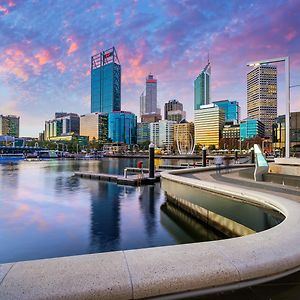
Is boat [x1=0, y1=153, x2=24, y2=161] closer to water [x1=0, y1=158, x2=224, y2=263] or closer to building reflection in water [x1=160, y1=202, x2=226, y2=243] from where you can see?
water [x1=0, y1=158, x2=224, y2=263]

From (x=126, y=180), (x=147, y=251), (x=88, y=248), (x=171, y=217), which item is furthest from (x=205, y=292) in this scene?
(x=126, y=180)

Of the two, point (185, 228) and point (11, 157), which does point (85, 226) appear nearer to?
point (185, 228)

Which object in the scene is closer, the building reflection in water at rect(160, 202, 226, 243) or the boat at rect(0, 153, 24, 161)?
the building reflection in water at rect(160, 202, 226, 243)

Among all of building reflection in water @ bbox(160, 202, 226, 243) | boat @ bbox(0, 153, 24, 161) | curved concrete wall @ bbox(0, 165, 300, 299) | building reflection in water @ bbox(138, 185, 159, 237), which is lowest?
building reflection in water @ bbox(138, 185, 159, 237)

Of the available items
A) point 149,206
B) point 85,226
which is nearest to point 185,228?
point 85,226

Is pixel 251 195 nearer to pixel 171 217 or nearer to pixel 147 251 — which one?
pixel 147 251

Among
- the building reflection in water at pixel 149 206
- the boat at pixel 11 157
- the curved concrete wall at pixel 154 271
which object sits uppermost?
the curved concrete wall at pixel 154 271

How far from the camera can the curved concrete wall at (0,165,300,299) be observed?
3.97 m

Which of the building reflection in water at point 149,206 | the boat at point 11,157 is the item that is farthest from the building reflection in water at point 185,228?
the boat at point 11,157

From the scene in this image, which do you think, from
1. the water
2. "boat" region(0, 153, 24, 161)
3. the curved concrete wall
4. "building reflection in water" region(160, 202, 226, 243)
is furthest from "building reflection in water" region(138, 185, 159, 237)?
"boat" region(0, 153, 24, 161)

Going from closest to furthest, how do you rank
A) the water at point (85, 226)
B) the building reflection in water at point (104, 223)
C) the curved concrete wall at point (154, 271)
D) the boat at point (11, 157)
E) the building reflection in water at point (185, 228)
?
the curved concrete wall at point (154, 271), the water at point (85, 226), the building reflection in water at point (104, 223), the building reflection in water at point (185, 228), the boat at point (11, 157)

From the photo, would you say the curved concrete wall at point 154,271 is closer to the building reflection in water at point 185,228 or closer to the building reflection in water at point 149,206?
the building reflection in water at point 185,228

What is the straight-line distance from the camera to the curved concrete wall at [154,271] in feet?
13.0

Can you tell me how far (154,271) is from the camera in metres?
4.43
